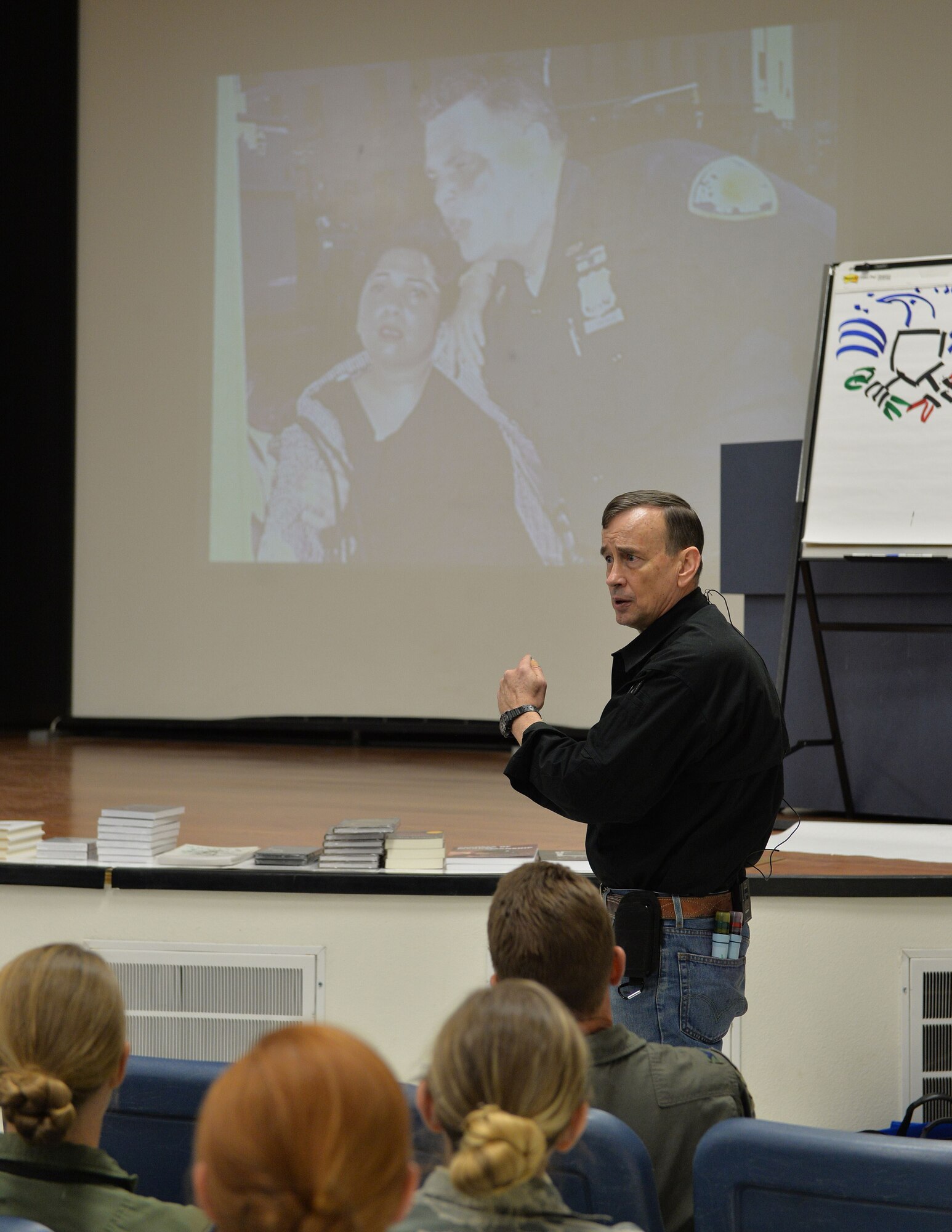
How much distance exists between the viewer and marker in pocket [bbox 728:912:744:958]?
75.5 inches

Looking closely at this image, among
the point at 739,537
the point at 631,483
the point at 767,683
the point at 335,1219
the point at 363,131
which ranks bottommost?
the point at 335,1219

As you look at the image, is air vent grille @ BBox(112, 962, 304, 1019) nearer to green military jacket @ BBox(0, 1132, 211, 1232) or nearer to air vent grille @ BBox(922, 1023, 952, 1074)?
air vent grille @ BBox(922, 1023, 952, 1074)

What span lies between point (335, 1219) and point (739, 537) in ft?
12.9

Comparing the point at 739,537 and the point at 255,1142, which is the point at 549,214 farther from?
the point at 255,1142

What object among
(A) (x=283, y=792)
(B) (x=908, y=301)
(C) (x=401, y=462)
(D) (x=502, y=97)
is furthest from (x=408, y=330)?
(B) (x=908, y=301)

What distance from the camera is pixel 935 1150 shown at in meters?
1.16

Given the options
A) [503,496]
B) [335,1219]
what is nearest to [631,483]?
[503,496]

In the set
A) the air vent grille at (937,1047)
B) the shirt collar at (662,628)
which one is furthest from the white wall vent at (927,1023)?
the shirt collar at (662,628)

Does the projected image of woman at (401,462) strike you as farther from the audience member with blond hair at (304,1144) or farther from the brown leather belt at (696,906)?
the audience member with blond hair at (304,1144)

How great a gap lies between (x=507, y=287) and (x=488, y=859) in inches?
164

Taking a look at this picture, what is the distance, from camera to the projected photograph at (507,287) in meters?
5.93

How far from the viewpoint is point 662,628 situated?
199cm

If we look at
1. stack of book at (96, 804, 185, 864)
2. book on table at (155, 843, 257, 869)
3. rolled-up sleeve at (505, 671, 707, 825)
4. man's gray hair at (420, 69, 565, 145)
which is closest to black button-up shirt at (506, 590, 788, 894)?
rolled-up sleeve at (505, 671, 707, 825)

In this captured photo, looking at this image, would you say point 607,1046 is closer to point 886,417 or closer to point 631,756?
point 631,756
